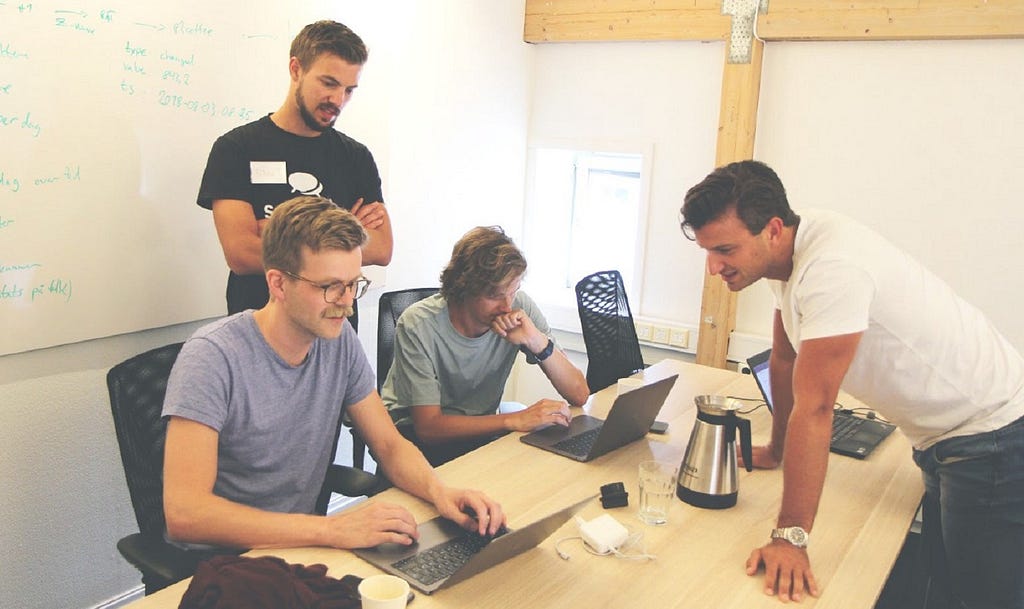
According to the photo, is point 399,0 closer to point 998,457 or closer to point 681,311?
point 681,311

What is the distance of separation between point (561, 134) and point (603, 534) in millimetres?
3065

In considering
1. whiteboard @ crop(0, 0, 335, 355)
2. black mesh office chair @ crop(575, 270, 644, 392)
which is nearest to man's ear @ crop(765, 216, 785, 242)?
black mesh office chair @ crop(575, 270, 644, 392)

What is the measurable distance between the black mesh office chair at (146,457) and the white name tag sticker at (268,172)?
26.7 inches

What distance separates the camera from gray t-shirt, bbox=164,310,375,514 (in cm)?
157

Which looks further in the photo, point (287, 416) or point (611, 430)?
point (611, 430)

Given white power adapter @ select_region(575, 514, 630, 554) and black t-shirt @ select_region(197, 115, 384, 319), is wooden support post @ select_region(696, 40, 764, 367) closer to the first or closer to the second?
black t-shirt @ select_region(197, 115, 384, 319)

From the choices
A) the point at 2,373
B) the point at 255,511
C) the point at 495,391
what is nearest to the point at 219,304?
the point at 2,373

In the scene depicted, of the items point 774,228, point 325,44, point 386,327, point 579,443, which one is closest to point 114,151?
point 325,44

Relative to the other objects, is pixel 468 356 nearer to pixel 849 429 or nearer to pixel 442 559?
pixel 442 559

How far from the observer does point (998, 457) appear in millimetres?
1748

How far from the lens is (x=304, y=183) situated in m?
2.42

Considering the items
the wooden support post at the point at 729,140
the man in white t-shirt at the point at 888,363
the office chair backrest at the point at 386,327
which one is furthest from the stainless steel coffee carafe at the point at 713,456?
the wooden support post at the point at 729,140

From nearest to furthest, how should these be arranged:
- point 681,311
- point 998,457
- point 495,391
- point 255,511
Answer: point 255,511 < point 998,457 < point 495,391 < point 681,311

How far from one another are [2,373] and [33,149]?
1.98 ft
